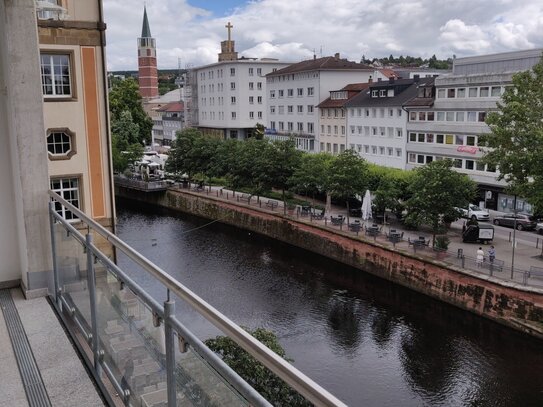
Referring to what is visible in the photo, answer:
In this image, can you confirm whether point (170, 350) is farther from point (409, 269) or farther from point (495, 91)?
point (495, 91)

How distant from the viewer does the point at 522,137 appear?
24875 mm

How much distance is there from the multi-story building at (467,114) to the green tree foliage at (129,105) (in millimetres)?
28250

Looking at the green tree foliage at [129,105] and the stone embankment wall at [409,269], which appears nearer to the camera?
the stone embankment wall at [409,269]

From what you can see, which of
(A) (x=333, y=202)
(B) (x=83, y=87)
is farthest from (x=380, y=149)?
(B) (x=83, y=87)

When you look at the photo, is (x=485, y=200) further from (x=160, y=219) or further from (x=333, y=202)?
(x=160, y=219)

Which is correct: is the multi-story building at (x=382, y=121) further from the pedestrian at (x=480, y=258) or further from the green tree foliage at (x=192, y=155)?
the pedestrian at (x=480, y=258)

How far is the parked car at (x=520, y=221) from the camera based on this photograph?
31.2 metres

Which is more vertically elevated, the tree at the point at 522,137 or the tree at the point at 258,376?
the tree at the point at 522,137

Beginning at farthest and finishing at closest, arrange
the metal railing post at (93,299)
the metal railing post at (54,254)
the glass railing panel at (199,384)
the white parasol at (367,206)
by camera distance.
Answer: the white parasol at (367,206)
the metal railing post at (54,254)
the metal railing post at (93,299)
the glass railing panel at (199,384)

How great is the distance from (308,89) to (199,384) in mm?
59067

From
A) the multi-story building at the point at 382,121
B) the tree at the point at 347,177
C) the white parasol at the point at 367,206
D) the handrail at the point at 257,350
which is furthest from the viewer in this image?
the multi-story building at the point at 382,121

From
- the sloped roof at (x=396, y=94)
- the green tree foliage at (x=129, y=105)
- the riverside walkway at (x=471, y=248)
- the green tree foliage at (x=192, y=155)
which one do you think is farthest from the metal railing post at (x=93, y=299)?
the green tree foliage at (x=129, y=105)

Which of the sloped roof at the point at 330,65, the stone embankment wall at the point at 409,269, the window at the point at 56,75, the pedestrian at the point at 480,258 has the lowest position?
the stone embankment wall at the point at 409,269

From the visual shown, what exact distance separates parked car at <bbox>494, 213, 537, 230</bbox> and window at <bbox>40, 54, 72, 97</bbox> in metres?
23.5
